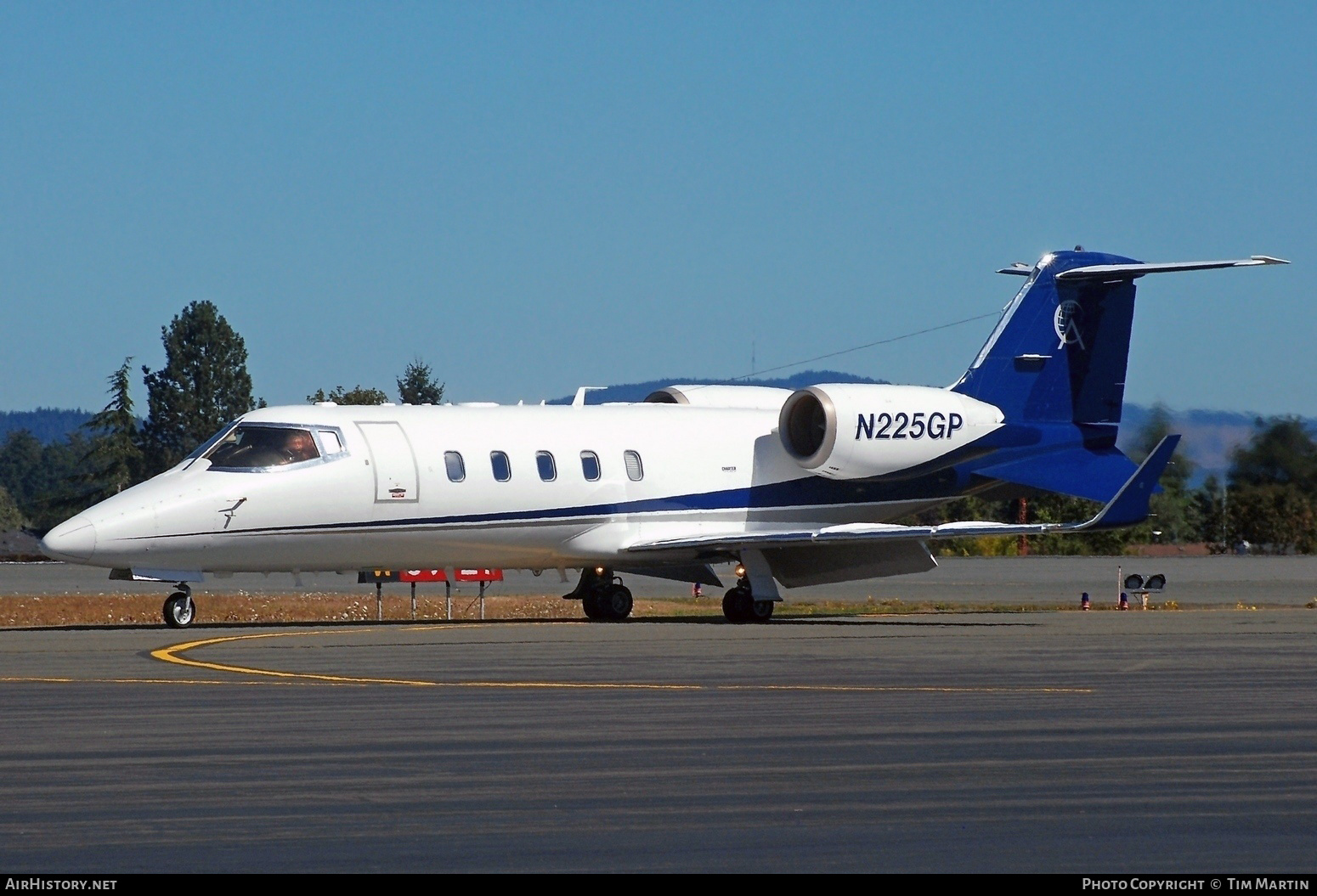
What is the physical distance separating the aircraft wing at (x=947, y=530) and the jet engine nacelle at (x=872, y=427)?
1.35 meters

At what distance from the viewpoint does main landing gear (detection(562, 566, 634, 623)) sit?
29453 millimetres

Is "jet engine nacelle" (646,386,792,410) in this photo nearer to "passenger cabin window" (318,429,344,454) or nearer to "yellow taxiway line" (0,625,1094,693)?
"passenger cabin window" (318,429,344,454)

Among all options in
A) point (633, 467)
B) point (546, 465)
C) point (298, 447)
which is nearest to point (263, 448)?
point (298, 447)

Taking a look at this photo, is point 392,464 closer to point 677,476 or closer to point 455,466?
point 455,466

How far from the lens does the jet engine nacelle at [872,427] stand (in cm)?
2912

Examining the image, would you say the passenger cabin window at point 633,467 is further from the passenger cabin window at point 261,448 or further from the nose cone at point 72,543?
the nose cone at point 72,543

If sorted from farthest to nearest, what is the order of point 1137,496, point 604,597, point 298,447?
point 604,597, point 1137,496, point 298,447

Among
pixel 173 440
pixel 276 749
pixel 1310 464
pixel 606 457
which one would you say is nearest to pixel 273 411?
pixel 606 457

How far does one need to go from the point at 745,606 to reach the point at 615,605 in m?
2.37

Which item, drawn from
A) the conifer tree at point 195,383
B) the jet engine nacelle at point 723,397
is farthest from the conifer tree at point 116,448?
the jet engine nacelle at point 723,397

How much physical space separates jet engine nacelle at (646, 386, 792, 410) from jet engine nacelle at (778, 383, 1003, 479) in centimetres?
194

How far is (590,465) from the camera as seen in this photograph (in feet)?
92.1

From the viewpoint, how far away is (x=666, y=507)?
28734 mm
